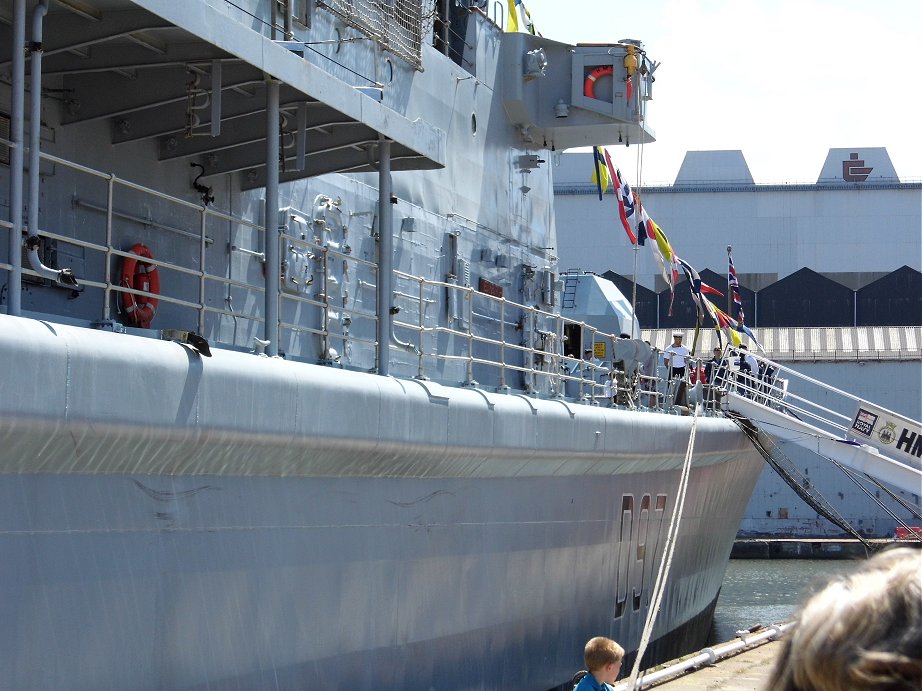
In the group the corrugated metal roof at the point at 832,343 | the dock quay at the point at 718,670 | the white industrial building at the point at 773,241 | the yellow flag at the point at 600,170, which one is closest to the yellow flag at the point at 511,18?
the yellow flag at the point at 600,170

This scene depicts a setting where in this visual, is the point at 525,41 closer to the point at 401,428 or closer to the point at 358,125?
the point at 358,125

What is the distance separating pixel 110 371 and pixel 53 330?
331mm

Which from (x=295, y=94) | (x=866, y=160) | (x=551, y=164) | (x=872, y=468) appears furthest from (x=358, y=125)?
(x=866, y=160)

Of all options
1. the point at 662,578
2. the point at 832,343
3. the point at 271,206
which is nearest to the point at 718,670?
the point at 662,578

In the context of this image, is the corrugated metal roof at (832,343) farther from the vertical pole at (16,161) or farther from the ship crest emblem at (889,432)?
the vertical pole at (16,161)

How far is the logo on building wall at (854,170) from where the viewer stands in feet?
152

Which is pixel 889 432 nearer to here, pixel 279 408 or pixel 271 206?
pixel 271 206

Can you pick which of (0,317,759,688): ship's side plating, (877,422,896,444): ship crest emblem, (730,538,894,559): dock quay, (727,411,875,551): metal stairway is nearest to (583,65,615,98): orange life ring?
(0,317,759,688): ship's side plating

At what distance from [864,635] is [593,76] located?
1398cm

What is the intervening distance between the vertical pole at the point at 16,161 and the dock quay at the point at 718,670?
584cm

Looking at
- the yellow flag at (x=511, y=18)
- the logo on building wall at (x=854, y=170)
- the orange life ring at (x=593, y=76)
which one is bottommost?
the orange life ring at (x=593, y=76)

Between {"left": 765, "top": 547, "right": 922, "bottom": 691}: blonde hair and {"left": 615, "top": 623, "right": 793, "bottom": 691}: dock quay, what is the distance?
27.0 ft

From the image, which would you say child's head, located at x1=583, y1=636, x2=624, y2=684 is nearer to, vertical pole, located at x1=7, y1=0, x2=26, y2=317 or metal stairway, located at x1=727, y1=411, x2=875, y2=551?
vertical pole, located at x1=7, y1=0, x2=26, y2=317

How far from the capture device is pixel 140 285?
25.7 feet
